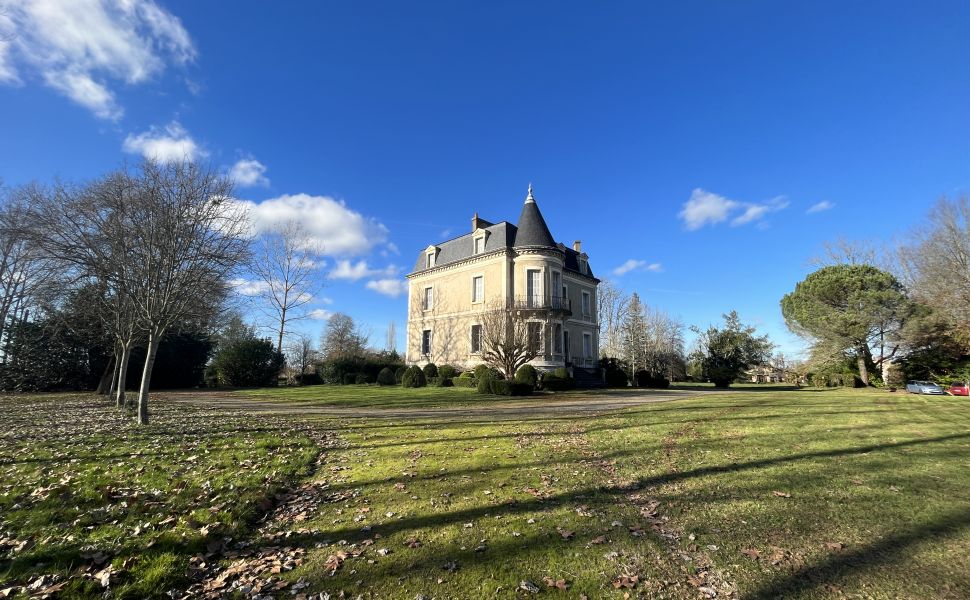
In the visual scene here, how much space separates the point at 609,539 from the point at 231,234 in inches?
465

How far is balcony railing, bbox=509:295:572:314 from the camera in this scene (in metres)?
25.4

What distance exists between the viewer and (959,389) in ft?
76.3

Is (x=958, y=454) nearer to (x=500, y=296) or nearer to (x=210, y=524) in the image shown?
(x=210, y=524)

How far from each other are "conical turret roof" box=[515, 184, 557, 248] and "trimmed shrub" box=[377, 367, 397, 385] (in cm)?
1147

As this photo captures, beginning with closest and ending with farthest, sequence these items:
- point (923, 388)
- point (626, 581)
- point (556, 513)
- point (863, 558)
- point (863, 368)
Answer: point (626, 581) < point (863, 558) < point (556, 513) < point (923, 388) < point (863, 368)

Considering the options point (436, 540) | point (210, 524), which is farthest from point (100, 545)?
point (436, 540)

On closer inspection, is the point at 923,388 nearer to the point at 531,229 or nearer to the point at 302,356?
the point at 531,229

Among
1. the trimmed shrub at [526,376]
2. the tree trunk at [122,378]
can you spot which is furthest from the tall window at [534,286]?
the tree trunk at [122,378]

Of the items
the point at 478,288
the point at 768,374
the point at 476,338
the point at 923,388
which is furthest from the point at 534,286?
the point at 768,374

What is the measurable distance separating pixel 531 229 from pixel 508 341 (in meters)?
9.87

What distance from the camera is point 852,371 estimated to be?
29422 millimetres

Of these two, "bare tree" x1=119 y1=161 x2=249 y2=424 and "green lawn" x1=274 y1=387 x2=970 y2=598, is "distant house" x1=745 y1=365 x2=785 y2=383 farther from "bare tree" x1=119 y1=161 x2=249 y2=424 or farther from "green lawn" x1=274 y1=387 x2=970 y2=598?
"bare tree" x1=119 y1=161 x2=249 y2=424

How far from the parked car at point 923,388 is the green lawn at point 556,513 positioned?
21.0 metres

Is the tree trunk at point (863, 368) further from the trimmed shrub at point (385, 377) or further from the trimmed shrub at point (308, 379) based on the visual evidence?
the trimmed shrub at point (308, 379)
